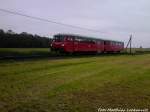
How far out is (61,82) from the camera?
1300cm

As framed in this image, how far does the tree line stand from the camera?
53.1m

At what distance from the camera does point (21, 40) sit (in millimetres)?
58156

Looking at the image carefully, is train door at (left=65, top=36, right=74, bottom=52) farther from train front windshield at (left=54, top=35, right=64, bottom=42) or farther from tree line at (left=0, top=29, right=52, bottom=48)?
tree line at (left=0, top=29, right=52, bottom=48)

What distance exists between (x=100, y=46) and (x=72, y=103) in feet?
127

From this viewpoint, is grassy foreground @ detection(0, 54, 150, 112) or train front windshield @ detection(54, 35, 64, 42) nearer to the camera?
grassy foreground @ detection(0, 54, 150, 112)

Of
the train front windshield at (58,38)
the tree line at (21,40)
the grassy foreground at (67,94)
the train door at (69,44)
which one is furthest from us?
the tree line at (21,40)

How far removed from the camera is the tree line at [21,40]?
53.1 m

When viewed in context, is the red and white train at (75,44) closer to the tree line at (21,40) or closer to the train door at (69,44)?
the train door at (69,44)

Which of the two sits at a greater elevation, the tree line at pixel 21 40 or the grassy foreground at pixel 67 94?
the tree line at pixel 21 40

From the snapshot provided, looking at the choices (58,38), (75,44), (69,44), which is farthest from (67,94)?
(75,44)

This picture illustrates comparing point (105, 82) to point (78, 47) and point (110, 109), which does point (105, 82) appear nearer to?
point (110, 109)

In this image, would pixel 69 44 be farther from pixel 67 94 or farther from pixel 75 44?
pixel 67 94

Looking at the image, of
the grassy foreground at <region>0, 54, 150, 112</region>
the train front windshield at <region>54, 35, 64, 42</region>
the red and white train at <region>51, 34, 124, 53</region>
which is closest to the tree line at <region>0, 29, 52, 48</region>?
the red and white train at <region>51, 34, 124, 53</region>

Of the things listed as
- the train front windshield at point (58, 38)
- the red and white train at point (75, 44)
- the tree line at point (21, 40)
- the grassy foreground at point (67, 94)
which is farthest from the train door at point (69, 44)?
the grassy foreground at point (67, 94)
